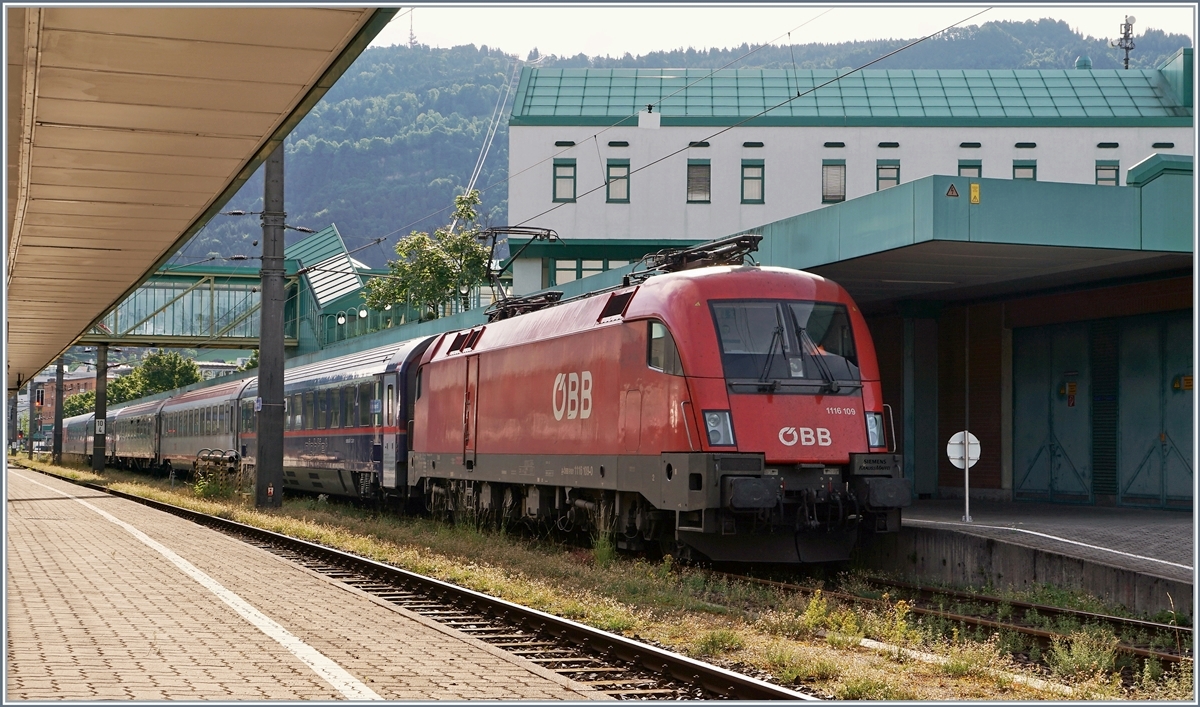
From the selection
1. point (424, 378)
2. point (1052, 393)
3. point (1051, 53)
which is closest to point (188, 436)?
point (424, 378)

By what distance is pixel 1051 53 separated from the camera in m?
193

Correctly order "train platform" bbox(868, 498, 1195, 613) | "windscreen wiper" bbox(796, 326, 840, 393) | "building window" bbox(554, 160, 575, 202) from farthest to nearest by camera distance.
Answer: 1. "building window" bbox(554, 160, 575, 202)
2. "windscreen wiper" bbox(796, 326, 840, 393)
3. "train platform" bbox(868, 498, 1195, 613)

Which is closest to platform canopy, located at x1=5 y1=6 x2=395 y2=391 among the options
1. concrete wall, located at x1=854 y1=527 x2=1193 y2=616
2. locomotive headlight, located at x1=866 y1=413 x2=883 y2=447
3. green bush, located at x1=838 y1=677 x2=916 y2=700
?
green bush, located at x1=838 y1=677 x2=916 y2=700

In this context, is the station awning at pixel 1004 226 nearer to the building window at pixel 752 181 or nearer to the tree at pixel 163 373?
the building window at pixel 752 181

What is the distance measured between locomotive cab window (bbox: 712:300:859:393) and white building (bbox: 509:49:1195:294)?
3220 cm

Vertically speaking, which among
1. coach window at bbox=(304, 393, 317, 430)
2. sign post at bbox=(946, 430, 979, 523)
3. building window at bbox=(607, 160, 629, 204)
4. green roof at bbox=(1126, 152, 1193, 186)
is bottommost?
sign post at bbox=(946, 430, 979, 523)

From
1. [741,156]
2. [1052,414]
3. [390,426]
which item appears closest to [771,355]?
[1052,414]

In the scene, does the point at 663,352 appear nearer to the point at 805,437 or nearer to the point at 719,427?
the point at 719,427

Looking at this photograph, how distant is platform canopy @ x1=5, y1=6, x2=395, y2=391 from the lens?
9711 mm

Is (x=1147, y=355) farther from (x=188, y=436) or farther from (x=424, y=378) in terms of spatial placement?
(x=188, y=436)

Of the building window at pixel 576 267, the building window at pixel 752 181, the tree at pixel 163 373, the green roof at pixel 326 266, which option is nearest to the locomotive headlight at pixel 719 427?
the building window at pixel 576 267

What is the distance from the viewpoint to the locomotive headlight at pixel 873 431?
47.5ft

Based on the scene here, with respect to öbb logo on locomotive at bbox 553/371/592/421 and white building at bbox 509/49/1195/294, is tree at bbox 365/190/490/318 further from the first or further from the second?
öbb logo on locomotive at bbox 553/371/592/421

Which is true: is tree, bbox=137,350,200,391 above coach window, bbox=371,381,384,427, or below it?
above
